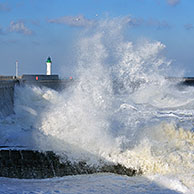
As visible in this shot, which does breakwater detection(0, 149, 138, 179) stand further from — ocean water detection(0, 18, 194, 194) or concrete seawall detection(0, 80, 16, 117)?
concrete seawall detection(0, 80, 16, 117)

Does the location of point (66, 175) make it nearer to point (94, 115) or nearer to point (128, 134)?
point (128, 134)

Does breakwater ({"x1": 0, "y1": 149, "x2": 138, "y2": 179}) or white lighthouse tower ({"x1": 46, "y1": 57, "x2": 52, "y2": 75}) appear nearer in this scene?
breakwater ({"x1": 0, "y1": 149, "x2": 138, "y2": 179})

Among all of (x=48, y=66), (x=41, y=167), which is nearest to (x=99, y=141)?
(x=41, y=167)

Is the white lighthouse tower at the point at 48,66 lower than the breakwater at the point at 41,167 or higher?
higher

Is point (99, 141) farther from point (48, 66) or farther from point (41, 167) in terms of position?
point (48, 66)

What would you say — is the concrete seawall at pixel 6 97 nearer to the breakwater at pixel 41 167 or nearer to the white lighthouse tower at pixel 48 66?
the breakwater at pixel 41 167

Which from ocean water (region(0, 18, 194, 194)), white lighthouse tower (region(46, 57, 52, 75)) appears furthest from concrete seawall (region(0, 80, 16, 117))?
white lighthouse tower (region(46, 57, 52, 75))

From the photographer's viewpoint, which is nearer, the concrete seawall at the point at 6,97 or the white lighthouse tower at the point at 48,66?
the concrete seawall at the point at 6,97

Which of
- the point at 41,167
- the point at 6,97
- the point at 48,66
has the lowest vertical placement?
the point at 41,167

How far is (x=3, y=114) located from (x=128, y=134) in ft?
15.0

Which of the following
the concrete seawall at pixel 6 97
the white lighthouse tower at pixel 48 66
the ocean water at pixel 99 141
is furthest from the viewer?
the white lighthouse tower at pixel 48 66

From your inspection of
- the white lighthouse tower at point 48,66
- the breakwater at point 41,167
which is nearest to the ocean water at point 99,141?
the breakwater at point 41,167

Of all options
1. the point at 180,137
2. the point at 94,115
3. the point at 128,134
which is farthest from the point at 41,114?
the point at 180,137

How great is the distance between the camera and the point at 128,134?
30.8 ft
